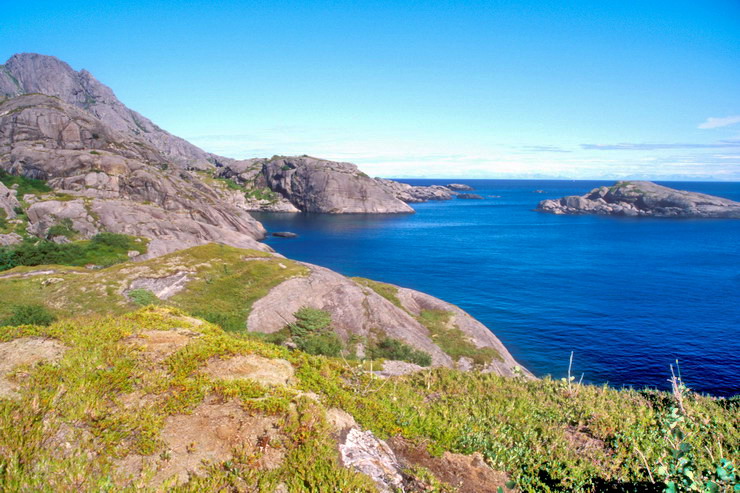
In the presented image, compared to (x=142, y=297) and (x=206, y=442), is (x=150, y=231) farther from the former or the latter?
(x=206, y=442)

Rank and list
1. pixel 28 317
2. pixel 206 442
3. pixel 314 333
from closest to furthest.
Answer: pixel 206 442 < pixel 28 317 < pixel 314 333

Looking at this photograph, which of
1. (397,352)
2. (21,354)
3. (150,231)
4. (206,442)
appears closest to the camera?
(206,442)

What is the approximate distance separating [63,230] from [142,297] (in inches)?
1914

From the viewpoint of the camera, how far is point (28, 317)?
24.6m

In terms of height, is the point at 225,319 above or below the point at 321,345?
above

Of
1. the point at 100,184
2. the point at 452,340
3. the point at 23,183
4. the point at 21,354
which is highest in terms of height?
the point at 100,184

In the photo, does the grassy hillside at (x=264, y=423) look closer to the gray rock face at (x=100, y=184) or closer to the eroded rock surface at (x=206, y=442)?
the eroded rock surface at (x=206, y=442)

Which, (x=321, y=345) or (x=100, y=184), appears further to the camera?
(x=100, y=184)

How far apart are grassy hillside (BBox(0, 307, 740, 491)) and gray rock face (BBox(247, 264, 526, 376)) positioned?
62.7 ft

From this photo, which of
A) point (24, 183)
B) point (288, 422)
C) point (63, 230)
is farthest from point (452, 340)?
point (24, 183)

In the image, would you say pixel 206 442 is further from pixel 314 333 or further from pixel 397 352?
pixel 397 352

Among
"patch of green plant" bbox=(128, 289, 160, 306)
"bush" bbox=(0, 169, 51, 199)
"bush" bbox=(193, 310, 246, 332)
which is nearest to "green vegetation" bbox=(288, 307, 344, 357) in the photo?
"bush" bbox=(193, 310, 246, 332)

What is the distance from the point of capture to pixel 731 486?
6332mm

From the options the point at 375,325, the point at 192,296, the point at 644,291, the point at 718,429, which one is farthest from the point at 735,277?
the point at 192,296
